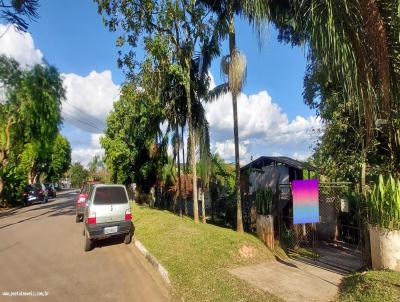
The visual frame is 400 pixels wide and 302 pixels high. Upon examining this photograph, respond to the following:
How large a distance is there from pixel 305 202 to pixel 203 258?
2.84 meters

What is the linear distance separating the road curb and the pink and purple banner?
328 cm

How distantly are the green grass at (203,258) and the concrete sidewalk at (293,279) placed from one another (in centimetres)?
32

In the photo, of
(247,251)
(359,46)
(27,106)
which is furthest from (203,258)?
(27,106)

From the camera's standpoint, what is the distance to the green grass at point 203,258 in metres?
6.18

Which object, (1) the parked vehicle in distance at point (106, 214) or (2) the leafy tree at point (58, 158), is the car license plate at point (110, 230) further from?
(2) the leafy tree at point (58, 158)

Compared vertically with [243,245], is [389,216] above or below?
above

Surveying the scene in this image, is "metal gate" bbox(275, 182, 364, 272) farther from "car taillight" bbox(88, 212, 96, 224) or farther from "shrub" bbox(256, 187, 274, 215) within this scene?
"car taillight" bbox(88, 212, 96, 224)

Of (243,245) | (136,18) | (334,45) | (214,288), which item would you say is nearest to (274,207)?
(243,245)

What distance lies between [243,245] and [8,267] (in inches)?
239

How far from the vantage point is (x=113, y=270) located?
811cm

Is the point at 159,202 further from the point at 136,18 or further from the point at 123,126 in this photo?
the point at 136,18

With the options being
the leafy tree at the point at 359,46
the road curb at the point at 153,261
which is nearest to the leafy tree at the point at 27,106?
the road curb at the point at 153,261

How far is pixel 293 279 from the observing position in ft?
22.7

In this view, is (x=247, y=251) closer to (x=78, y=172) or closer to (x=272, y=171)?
(x=272, y=171)
